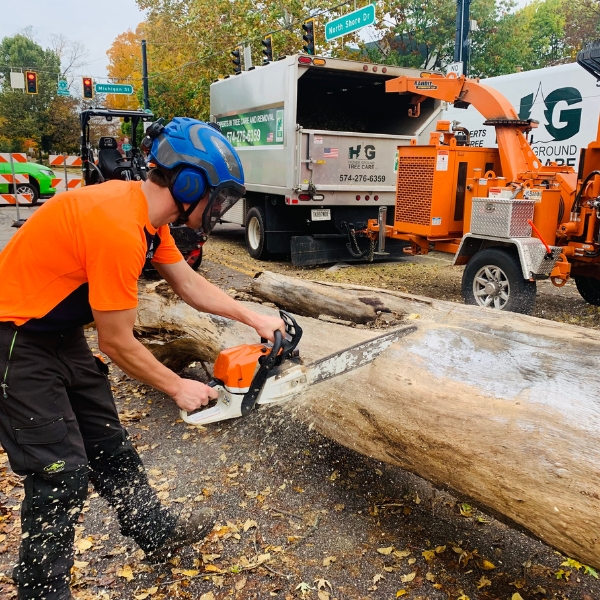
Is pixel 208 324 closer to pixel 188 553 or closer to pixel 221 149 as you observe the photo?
pixel 188 553

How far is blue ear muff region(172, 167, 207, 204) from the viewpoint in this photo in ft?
6.17

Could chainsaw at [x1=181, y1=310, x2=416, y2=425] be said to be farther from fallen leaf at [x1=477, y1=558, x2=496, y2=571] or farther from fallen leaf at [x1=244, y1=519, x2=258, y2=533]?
fallen leaf at [x1=477, y1=558, x2=496, y2=571]

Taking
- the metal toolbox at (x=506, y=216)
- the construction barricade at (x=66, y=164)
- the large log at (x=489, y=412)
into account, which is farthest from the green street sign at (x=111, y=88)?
the large log at (x=489, y=412)

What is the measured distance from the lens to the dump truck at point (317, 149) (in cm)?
822

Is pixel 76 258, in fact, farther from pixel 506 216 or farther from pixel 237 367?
pixel 506 216

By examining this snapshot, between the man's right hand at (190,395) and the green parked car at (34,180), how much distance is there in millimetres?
16502

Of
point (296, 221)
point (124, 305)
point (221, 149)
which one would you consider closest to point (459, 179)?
point (296, 221)

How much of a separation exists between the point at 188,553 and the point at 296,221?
7.23 metres

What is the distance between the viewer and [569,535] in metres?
1.85

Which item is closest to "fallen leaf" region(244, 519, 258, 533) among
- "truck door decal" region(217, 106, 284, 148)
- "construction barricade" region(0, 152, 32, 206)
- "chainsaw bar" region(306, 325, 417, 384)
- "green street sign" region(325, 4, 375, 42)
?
"chainsaw bar" region(306, 325, 417, 384)

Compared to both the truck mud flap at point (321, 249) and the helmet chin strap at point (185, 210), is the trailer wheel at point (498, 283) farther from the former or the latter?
the helmet chin strap at point (185, 210)

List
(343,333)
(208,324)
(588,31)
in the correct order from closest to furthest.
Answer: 1. (343,333)
2. (208,324)
3. (588,31)

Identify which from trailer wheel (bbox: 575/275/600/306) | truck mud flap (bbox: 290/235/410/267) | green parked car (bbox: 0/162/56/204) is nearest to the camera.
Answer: trailer wheel (bbox: 575/275/600/306)

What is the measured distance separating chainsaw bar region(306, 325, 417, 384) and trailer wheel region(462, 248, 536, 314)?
3.16 meters
